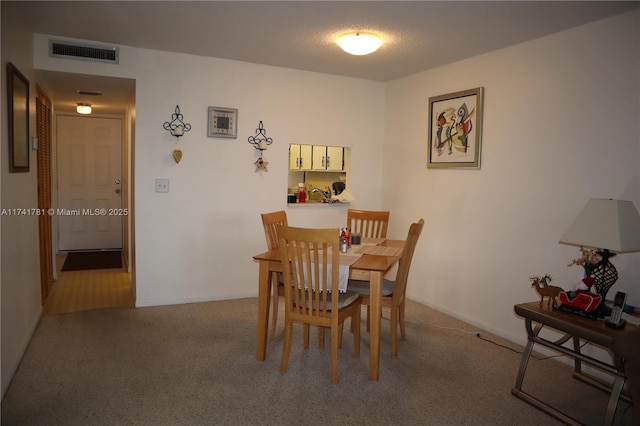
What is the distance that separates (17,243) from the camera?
109 inches

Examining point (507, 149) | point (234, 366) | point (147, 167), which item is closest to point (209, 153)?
point (147, 167)

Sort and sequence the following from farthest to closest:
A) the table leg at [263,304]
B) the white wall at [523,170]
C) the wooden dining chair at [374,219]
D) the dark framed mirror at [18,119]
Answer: the wooden dining chair at [374,219]
the table leg at [263,304]
the white wall at [523,170]
the dark framed mirror at [18,119]

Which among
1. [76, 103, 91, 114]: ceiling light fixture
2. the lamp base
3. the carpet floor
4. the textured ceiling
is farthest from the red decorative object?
[76, 103, 91, 114]: ceiling light fixture

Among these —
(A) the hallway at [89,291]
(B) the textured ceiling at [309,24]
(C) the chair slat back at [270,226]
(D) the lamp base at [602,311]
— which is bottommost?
(A) the hallway at [89,291]

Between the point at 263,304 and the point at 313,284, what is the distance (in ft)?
1.40

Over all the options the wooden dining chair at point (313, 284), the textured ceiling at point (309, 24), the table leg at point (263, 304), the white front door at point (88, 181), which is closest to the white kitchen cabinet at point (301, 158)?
the textured ceiling at point (309, 24)

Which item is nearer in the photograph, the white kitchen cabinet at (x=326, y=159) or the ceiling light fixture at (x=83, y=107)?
the ceiling light fixture at (x=83, y=107)

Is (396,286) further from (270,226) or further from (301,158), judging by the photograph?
(301,158)

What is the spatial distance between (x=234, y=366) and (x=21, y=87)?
229 cm

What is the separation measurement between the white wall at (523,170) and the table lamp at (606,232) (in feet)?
1.17

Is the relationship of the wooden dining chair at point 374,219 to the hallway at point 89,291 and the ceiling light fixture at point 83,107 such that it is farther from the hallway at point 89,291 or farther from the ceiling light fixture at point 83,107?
the ceiling light fixture at point 83,107

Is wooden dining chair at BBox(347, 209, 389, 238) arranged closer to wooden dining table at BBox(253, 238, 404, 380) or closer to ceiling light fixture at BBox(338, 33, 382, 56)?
wooden dining table at BBox(253, 238, 404, 380)

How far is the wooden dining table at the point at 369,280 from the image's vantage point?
2.58m

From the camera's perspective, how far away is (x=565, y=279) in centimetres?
298
